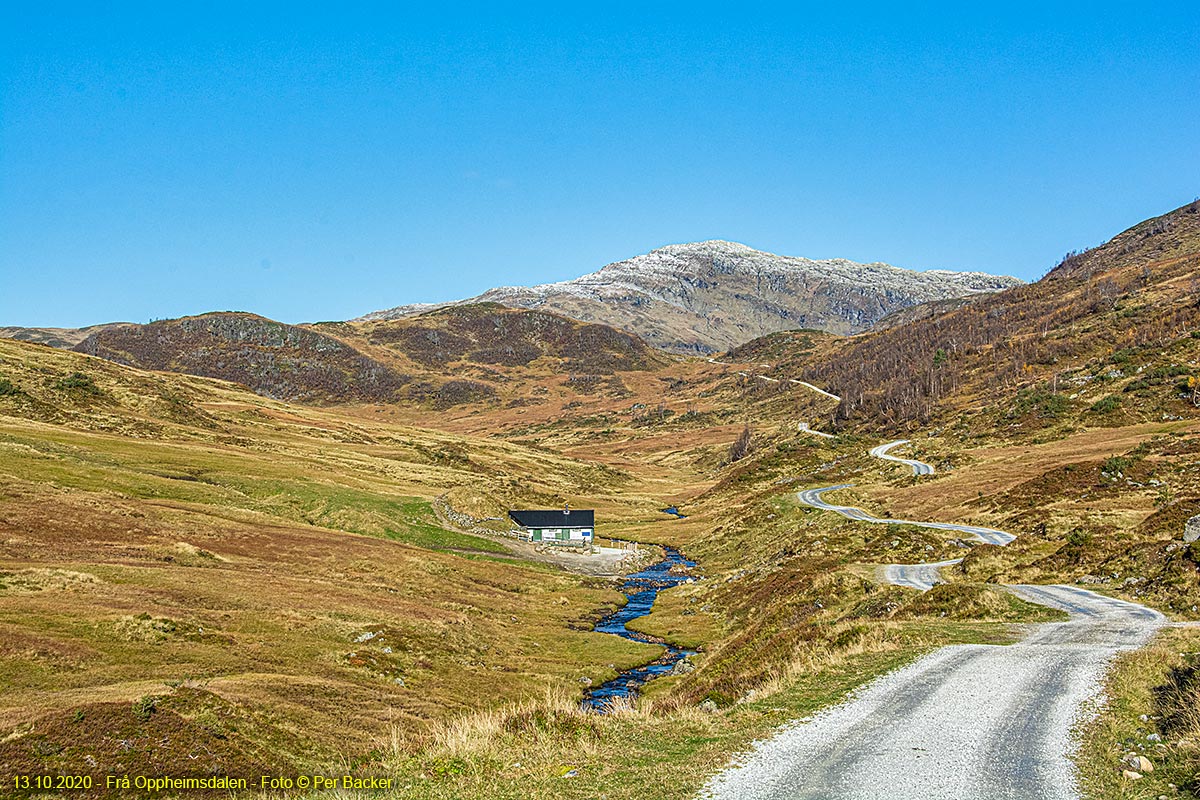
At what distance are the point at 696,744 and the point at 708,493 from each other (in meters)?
141

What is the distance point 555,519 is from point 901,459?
63905mm

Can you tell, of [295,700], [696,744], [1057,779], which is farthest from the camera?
[295,700]

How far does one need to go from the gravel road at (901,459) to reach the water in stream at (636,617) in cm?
4087

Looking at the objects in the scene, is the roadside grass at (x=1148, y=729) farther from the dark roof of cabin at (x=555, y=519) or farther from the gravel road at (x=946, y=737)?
the dark roof of cabin at (x=555, y=519)

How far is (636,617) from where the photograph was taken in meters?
72.2

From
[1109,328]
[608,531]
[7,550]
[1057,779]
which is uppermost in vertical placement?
[1109,328]

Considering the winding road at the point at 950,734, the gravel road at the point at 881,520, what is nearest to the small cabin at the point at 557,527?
the gravel road at the point at 881,520

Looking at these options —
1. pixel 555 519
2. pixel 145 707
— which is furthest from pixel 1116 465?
pixel 145 707

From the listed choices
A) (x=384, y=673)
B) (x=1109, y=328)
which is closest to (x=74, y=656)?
(x=384, y=673)

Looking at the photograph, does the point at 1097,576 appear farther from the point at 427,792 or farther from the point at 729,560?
the point at 729,560

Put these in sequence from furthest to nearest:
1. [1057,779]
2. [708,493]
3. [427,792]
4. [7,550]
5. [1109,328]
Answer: [1109,328] → [708,493] → [7,550] → [427,792] → [1057,779]

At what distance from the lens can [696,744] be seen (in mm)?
17031

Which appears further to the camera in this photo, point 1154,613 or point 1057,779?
point 1154,613

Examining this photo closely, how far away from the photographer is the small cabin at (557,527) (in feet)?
Result: 354
